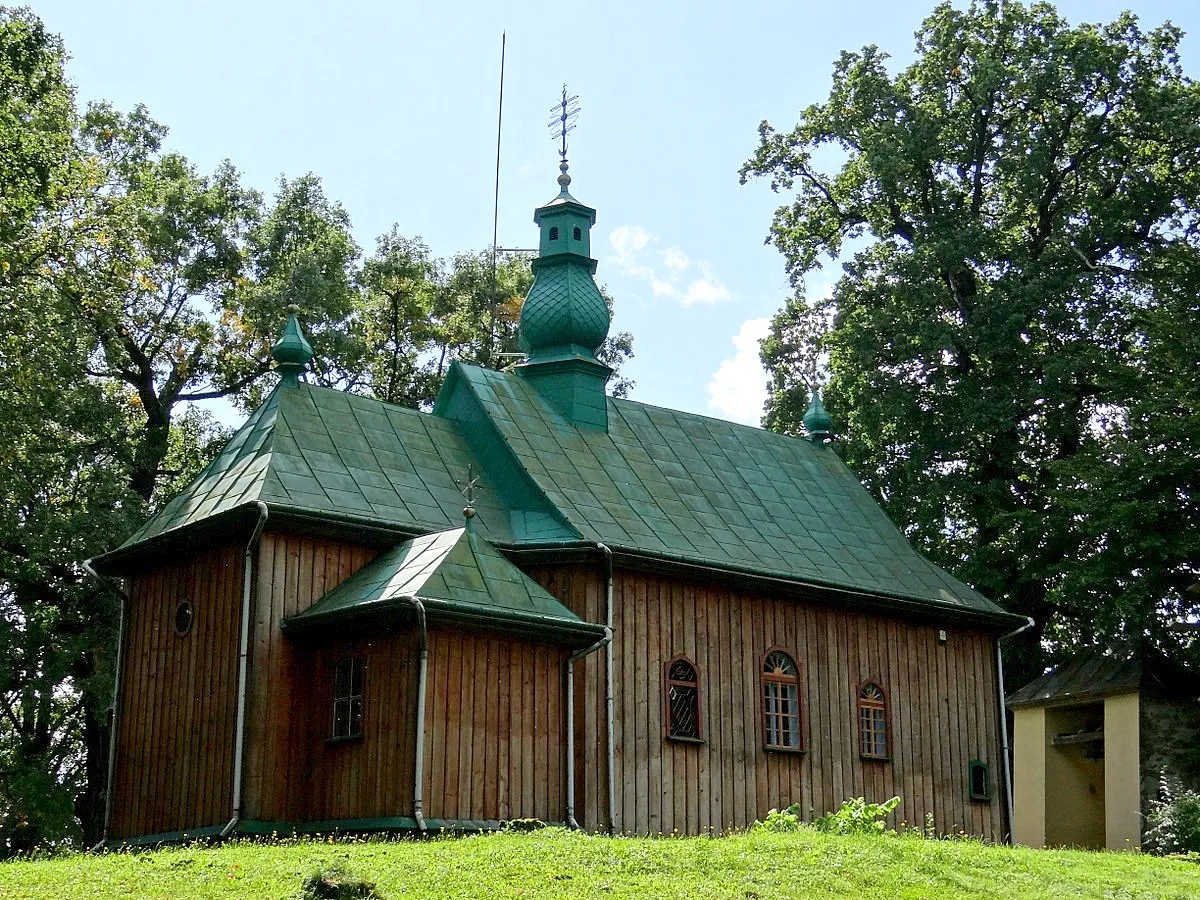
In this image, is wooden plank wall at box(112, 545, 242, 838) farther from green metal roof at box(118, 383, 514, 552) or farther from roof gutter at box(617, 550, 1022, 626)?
roof gutter at box(617, 550, 1022, 626)

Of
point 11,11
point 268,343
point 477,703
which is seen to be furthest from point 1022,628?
point 11,11

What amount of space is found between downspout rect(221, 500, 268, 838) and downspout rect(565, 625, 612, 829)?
3568 millimetres

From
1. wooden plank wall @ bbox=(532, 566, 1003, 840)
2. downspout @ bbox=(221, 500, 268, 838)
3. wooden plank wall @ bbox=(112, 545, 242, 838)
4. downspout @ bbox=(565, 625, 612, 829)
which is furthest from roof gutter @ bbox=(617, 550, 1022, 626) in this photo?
wooden plank wall @ bbox=(112, 545, 242, 838)

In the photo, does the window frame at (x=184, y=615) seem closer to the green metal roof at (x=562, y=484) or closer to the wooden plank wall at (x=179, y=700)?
the wooden plank wall at (x=179, y=700)

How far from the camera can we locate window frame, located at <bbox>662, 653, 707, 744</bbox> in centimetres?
2020

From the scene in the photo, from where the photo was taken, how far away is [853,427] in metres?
32.5

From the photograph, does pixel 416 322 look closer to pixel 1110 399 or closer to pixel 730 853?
pixel 1110 399

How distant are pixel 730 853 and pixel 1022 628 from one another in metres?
11.4

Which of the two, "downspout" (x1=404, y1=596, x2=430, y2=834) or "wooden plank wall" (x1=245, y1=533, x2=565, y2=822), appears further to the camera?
"wooden plank wall" (x1=245, y1=533, x2=565, y2=822)

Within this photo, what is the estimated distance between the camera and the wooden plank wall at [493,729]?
55.7 ft

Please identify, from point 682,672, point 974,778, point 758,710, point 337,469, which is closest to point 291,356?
point 337,469

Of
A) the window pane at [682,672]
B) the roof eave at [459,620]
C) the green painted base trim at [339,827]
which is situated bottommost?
the green painted base trim at [339,827]

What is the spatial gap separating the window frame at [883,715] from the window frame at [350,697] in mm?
7894

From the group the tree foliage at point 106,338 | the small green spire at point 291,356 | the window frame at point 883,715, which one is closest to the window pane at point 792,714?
the window frame at point 883,715
